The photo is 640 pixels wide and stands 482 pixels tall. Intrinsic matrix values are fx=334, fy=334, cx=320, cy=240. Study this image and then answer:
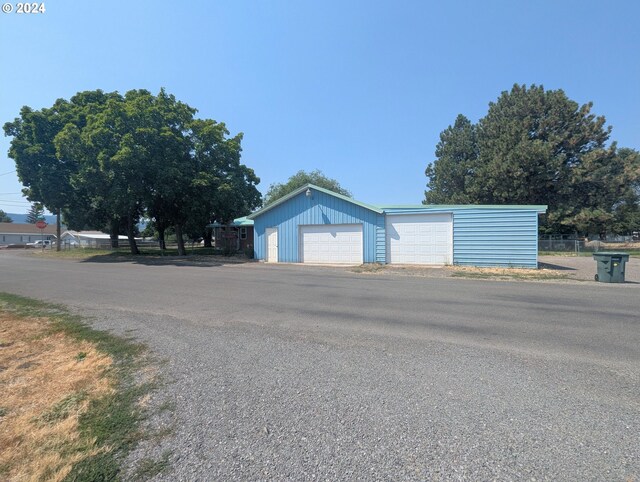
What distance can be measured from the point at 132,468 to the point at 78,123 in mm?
28577

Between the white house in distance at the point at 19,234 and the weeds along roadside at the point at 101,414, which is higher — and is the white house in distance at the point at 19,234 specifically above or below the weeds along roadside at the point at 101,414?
above

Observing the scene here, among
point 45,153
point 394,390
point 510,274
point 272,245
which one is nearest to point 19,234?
point 45,153

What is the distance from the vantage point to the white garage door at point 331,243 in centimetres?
1842

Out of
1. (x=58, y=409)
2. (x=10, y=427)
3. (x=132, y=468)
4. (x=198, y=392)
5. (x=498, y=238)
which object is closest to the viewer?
(x=132, y=468)

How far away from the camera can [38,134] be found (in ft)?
75.8

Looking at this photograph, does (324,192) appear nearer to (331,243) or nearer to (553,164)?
(331,243)

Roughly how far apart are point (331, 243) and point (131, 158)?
12.8 m

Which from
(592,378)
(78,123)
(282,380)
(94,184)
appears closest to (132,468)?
(282,380)

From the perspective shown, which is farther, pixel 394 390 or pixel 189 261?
pixel 189 261

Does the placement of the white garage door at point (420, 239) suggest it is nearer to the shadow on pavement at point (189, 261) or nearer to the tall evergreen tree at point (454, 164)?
the shadow on pavement at point (189, 261)

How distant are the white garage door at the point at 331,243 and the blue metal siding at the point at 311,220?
324 mm

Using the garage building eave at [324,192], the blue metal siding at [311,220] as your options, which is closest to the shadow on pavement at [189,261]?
the blue metal siding at [311,220]

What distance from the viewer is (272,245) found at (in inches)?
813

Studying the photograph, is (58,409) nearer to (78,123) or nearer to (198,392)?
(198,392)
